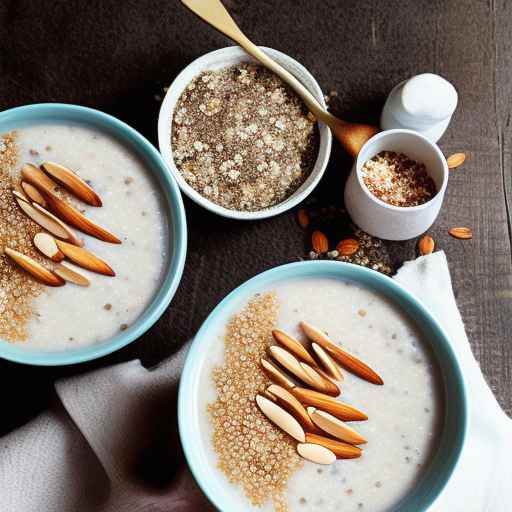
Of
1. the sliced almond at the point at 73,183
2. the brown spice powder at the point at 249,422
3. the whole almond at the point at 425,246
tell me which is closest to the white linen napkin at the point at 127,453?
the whole almond at the point at 425,246

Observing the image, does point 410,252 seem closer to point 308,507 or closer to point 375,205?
point 375,205

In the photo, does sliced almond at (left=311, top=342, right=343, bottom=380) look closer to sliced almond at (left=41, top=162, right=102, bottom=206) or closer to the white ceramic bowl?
the white ceramic bowl

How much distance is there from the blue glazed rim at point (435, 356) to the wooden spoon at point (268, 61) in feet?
0.86

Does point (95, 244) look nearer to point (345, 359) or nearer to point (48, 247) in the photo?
point (48, 247)

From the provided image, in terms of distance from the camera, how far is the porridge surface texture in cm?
112

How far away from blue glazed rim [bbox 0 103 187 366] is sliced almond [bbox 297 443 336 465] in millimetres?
260

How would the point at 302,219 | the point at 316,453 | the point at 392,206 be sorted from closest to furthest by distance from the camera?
the point at 316,453 < the point at 392,206 < the point at 302,219

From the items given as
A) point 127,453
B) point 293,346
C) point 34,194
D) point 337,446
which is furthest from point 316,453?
point 34,194

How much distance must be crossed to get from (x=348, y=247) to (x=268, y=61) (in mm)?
319

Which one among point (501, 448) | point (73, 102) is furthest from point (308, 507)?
point (73, 102)

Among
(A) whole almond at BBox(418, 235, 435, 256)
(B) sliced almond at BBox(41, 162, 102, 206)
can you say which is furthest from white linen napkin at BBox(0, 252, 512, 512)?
(B) sliced almond at BBox(41, 162, 102, 206)

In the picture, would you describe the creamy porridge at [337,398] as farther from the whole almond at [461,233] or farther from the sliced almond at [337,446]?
the whole almond at [461,233]

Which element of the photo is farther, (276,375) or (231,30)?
(231,30)

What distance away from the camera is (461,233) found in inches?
46.1
